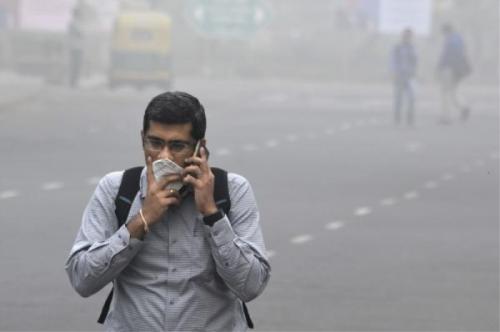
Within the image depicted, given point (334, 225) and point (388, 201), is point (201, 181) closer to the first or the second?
point (334, 225)

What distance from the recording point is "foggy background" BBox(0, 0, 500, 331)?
9.95 meters

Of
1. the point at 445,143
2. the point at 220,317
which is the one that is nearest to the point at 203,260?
the point at 220,317

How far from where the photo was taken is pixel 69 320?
9078 mm

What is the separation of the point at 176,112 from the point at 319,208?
407 inches

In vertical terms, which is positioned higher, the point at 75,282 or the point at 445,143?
the point at 75,282

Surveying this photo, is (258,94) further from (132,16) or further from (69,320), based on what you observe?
(69,320)

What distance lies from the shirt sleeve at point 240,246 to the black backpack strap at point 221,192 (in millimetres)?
24

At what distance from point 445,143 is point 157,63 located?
16871 millimetres

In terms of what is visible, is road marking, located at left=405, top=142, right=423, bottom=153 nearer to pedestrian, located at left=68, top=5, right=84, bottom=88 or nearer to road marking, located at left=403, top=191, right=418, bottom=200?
road marking, located at left=403, top=191, right=418, bottom=200

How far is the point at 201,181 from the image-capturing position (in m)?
4.38

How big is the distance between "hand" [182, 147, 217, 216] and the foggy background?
14.9 ft

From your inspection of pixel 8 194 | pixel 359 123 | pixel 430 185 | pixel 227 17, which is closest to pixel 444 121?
pixel 359 123

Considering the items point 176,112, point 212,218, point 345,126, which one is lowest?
point 345,126

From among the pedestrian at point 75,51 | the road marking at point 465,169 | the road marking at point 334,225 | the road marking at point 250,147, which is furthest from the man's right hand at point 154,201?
the pedestrian at point 75,51
